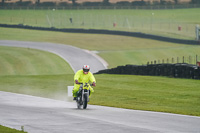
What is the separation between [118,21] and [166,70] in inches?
2539

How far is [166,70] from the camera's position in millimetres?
33250

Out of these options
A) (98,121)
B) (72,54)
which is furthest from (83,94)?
(72,54)

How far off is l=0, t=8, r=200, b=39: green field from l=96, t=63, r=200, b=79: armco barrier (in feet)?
137

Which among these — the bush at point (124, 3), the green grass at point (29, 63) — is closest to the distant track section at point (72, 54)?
the green grass at point (29, 63)

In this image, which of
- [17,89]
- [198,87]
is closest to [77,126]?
[198,87]

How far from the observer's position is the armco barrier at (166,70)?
96.9ft

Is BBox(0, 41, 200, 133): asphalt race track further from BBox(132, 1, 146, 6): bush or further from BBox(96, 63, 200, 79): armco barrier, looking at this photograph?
BBox(132, 1, 146, 6): bush

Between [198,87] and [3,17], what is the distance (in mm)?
77123

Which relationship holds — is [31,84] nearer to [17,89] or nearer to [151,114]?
[17,89]

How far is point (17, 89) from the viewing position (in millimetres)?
29062

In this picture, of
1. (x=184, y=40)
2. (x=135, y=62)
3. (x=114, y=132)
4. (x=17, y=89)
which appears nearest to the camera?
(x=114, y=132)

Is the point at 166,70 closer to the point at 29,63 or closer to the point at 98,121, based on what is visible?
the point at 98,121

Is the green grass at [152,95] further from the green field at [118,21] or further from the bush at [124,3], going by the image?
the bush at [124,3]

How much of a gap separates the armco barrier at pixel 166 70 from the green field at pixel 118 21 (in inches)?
1645
